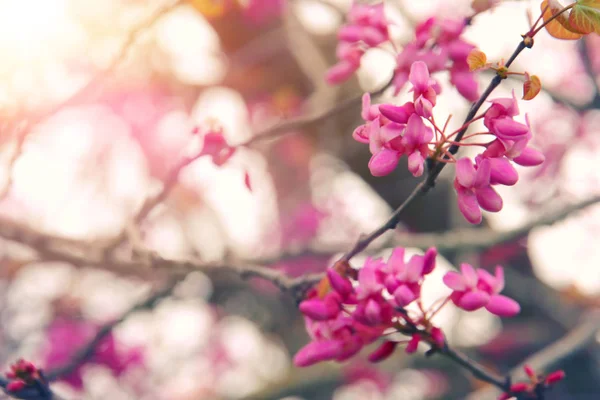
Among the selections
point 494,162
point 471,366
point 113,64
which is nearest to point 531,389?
point 471,366

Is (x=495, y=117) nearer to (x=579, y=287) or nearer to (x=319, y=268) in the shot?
(x=319, y=268)

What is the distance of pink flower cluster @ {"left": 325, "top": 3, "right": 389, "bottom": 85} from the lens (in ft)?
3.92

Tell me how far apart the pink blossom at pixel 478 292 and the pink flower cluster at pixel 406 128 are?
27 centimetres

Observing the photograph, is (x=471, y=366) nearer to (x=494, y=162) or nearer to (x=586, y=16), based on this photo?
(x=494, y=162)

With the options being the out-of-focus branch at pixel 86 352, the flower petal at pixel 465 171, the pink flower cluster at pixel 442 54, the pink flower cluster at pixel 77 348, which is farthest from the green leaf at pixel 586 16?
the pink flower cluster at pixel 77 348

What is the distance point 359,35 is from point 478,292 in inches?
26.1

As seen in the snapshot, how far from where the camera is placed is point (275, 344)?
359 cm

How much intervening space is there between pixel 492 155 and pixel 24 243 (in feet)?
4.92

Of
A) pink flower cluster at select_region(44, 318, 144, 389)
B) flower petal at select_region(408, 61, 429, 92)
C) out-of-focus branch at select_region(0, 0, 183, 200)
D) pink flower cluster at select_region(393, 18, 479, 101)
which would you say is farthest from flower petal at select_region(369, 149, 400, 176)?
pink flower cluster at select_region(44, 318, 144, 389)

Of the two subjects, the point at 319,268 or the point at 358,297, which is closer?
the point at 358,297

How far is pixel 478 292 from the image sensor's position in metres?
0.88

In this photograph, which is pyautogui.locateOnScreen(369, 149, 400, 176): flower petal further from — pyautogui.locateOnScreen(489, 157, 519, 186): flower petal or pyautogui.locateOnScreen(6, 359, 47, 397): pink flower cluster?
pyautogui.locateOnScreen(6, 359, 47, 397): pink flower cluster

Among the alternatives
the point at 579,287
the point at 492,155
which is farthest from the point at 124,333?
A: the point at 579,287

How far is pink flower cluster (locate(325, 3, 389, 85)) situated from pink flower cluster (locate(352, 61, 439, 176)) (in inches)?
18.2
